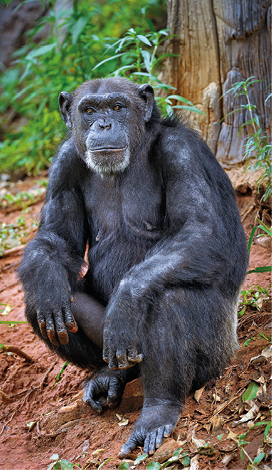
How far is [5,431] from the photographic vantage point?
4270mm

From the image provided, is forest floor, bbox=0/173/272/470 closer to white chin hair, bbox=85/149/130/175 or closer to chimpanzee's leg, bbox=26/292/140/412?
chimpanzee's leg, bbox=26/292/140/412

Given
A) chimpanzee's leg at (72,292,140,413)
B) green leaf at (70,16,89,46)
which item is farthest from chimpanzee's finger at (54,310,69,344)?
green leaf at (70,16,89,46)

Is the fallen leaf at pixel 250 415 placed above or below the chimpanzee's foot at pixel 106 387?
above

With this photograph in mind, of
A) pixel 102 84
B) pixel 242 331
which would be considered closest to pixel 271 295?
pixel 242 331

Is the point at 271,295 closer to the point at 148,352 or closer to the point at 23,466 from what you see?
the point at 148,352

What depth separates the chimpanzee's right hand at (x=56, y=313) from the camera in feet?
11.9

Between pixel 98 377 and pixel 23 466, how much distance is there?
0.89 metres

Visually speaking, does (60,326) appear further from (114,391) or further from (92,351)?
(114,391)

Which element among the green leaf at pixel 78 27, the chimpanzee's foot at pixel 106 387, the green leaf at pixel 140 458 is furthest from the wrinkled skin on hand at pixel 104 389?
the green leaf at pixel 78 27

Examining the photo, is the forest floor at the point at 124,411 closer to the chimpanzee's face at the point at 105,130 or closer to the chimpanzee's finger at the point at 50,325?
the chimpanzee's finger at the point at 50,325

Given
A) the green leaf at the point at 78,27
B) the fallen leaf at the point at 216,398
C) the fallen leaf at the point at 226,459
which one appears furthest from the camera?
the green leaf at the point at 78,27

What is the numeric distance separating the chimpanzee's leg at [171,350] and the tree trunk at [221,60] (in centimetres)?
261

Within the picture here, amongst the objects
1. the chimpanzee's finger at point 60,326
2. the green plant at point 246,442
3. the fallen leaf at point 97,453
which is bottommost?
the fallen leaf at point 97,453

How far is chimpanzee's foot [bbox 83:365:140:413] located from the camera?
157 inches
